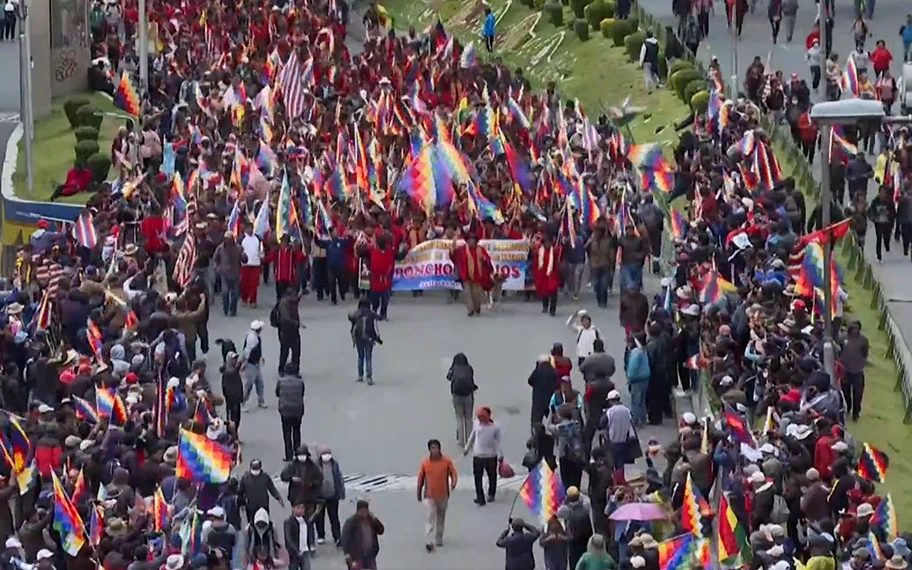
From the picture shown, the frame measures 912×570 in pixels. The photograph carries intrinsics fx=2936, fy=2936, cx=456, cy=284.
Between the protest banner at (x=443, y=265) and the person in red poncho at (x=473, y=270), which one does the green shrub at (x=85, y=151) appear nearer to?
the protest banner at (x=443, y=265)

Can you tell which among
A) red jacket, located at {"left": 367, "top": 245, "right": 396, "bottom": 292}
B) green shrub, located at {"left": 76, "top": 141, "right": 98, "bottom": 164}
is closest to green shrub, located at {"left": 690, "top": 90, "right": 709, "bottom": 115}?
green shrub, located at {"left": 76, "top": 141, "right": 98, "bottom": 164}

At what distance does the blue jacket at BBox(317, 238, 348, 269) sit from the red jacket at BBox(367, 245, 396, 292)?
670mm

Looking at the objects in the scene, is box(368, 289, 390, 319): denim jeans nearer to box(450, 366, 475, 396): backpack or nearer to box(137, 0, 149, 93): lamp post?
box(450, 366, 475, 396): backpack

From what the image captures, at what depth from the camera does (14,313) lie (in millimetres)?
33875

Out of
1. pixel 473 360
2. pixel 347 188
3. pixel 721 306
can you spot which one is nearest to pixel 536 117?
pixel 347 188

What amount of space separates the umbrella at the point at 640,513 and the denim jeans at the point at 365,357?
8224 mm

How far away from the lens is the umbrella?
86.9 feet

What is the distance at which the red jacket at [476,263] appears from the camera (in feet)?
124

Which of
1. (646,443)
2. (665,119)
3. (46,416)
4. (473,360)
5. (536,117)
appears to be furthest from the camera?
(665,119)

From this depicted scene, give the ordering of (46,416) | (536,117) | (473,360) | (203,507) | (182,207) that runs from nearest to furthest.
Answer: (203,507) < (46,416) < (473,360) < (182,207) < (536,117)

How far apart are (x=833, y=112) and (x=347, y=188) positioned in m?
11.2

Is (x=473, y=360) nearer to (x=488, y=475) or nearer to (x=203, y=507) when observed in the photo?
(x=488, y=475)

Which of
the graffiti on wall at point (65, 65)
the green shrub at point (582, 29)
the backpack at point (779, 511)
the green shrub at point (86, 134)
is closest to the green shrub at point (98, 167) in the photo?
the green shrub at point (86, 134)

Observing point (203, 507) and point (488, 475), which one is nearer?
point (203, 507)
